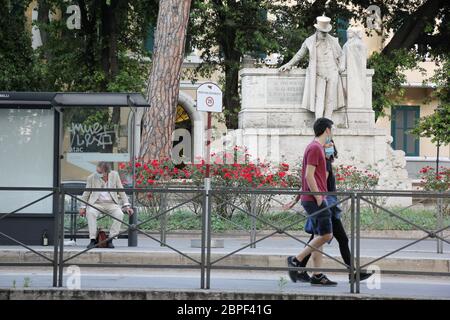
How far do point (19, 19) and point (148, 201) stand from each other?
65.6 ft

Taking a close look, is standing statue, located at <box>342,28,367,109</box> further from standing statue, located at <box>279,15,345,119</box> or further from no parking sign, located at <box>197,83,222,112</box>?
no parking sign, located at <box>197,83,222,112</box>

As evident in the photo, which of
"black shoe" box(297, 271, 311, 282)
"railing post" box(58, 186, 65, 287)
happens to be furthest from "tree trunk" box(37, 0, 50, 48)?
"black shoe" box(297, 271, 311, 282)

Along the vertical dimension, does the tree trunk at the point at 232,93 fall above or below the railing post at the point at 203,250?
above

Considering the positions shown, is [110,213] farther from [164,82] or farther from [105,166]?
[164,82]

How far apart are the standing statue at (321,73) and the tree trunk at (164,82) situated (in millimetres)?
2679

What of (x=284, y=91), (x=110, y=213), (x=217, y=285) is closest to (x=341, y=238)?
(x=217, y=285)

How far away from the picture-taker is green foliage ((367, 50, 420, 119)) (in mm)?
37344

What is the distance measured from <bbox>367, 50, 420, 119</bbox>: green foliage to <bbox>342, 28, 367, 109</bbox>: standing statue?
871 cm

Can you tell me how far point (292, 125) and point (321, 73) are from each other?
1.38 metres

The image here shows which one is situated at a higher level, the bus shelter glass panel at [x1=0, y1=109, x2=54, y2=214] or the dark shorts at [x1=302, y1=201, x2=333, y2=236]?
the bus shelter glass panel at [x1=0, y1=109, x2=54, y2=214]

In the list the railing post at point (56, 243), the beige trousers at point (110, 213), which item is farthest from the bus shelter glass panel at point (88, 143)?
the railing post at point (56, 243)

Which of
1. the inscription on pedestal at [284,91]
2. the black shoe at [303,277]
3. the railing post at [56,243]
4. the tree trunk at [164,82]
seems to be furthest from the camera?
the inscription on pedestal at [284,91]

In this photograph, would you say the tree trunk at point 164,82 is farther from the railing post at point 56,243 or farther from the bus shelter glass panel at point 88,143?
the railing post at point 56,243

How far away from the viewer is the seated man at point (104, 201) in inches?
643
